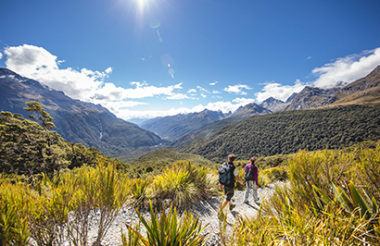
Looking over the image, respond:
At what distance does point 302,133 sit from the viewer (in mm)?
150000

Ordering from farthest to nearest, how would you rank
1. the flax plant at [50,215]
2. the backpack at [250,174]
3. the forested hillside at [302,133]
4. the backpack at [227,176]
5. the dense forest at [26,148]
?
the forested hillside at [302,133]
the dense forest at [26,148]
the backpack at [250,174]
the backpack at [227,176]
the flax plant at [50,215]

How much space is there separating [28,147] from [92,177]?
65.6 feet

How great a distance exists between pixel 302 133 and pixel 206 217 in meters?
182

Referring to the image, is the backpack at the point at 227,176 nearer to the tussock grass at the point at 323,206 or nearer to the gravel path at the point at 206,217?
the gravel path at the point at 206,217

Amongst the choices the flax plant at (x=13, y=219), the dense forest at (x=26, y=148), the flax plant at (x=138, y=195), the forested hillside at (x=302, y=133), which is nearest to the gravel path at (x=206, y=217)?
the flax plant at (x=138, y=195)

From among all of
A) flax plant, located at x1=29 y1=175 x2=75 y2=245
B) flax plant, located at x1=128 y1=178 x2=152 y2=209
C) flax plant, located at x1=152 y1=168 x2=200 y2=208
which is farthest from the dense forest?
flax plant, located at x1=29 y1=175 x2=75 y2=245

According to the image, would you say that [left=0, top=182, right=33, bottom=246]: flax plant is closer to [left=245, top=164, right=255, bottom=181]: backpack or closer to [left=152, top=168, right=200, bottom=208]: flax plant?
[left=152, top=168, right=200, bottom=208]: flax plant

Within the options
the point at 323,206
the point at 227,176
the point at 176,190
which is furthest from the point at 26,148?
the point at 323,206

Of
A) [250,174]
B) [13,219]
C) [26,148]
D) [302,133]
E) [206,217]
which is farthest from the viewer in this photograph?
[302,133]

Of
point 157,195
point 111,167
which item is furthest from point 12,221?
point 157,195

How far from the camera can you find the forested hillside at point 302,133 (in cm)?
11876

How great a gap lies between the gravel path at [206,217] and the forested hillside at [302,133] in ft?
390

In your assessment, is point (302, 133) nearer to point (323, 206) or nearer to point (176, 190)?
point (176, 190)

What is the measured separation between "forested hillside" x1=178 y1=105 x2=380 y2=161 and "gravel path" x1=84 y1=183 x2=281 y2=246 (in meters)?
119
